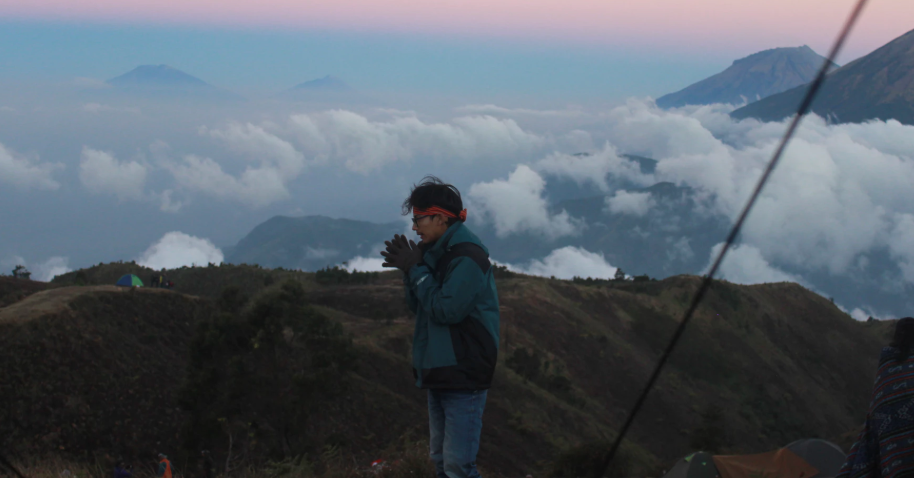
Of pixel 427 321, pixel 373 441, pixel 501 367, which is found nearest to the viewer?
pixel 427 321

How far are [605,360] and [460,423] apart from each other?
38.6 m

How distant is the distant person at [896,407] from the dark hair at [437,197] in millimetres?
2313

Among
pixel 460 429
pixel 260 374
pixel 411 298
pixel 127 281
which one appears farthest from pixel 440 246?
pixel 127 281

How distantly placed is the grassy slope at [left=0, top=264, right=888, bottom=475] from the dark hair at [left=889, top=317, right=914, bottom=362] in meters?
7.50

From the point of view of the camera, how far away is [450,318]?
3389 millimetres

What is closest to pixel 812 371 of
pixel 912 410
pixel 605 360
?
pixel 605 360

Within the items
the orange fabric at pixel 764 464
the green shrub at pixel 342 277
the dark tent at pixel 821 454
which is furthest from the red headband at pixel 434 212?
the green shrub at pixel 342 277

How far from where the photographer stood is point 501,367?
30938 millimetres

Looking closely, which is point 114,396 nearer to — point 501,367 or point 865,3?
point 501,367

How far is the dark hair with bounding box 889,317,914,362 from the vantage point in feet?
9.78

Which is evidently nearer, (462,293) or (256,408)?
(462,293)

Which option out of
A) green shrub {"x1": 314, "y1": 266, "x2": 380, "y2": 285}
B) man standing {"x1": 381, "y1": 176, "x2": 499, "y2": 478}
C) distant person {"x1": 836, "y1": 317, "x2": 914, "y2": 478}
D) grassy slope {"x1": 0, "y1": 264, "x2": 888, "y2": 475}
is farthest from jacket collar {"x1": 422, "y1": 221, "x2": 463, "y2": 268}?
green shrub {"x1": 314, "y1": 266, "x2": 380, "y2": 285}

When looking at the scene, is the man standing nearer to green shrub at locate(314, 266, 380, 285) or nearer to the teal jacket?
the teal jacket

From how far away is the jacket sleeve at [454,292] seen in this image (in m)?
3.36
